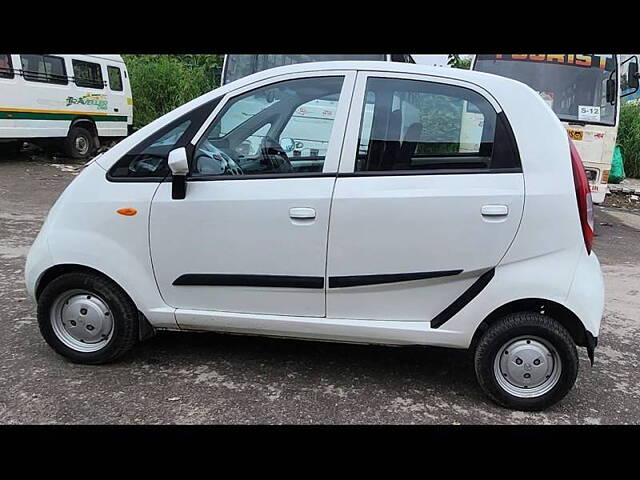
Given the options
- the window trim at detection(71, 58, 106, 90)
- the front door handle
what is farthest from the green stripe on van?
the front door handle

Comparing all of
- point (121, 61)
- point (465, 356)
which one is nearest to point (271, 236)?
point (465, 356)

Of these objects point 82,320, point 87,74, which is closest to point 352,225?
point 82,320

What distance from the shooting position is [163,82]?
50.5ft

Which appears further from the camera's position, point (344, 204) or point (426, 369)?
point (426, 369)

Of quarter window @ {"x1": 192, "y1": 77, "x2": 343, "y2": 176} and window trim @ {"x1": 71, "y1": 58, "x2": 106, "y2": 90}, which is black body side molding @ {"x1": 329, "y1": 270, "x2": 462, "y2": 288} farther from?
window trim @ {"x1": 71, "y1": 58, "x2": 106, "y2": 90}

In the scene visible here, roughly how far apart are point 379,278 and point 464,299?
17.0 inches

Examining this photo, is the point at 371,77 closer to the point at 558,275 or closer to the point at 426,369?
the point at 558,275

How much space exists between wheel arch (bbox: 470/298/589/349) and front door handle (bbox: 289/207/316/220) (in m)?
1.01

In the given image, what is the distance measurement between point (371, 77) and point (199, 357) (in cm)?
189

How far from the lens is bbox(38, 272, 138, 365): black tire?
3.00 meters

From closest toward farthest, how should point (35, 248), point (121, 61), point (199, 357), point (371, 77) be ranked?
point (371, 77) → point (35, 248) → point (199, 357) → point (121, 61)

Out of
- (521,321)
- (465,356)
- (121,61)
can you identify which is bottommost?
(465,356)

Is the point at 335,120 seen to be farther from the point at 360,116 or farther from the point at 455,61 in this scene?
the point at 455,61

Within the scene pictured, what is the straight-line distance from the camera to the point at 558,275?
2611 mm
